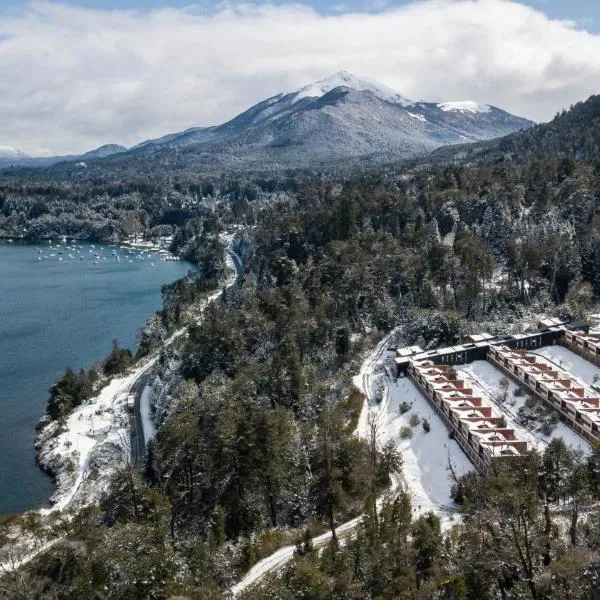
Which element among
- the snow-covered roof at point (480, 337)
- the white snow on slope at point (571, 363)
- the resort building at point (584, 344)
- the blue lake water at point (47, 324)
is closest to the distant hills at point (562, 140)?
the resort building at point (584, 344)

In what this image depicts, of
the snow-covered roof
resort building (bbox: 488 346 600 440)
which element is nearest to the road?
resort building (bbox: 488 346 600 440)

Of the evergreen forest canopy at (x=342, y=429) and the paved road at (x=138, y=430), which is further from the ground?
the evergreen forest canopy at (x=342, y=429)

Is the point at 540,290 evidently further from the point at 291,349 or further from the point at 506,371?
the point at 291,349

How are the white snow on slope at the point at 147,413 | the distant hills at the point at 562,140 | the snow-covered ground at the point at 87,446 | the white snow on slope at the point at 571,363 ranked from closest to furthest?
1. the white snow on slope at the point at 571,363
2. the snow-covered ground at the point at 87,446
3. the white snow on slope at the point at 147,413
4. the distant hills at the point at 562,140

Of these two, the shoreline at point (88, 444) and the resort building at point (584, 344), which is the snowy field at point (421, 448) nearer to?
the resort building at point (584, 344)

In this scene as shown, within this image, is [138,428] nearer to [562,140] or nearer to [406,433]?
[406,433]

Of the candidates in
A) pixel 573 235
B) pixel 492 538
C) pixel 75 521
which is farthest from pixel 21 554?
pixel 573 235

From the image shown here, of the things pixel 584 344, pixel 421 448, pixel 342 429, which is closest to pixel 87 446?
pixel 342 429
